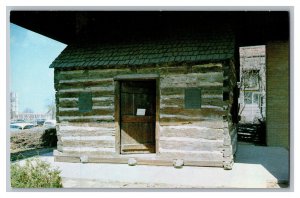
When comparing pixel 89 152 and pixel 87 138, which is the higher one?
pixel 87 138

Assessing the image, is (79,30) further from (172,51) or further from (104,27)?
(172,51)

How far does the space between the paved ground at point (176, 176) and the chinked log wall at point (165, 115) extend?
19.5 inches

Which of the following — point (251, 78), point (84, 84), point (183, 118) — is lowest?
point (183, 118)

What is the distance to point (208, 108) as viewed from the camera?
834 cm

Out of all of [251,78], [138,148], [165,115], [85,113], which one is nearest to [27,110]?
[85,113]

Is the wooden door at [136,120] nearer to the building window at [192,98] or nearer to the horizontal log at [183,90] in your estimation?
the horizontal log at [183,90]

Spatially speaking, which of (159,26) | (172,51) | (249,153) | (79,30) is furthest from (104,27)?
(249,153)

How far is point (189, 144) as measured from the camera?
27.7 ft

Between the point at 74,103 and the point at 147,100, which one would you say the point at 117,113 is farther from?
the point at 147,100

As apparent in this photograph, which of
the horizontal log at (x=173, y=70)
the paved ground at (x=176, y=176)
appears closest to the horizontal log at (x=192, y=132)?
the paved ground at (x=176, y=176)

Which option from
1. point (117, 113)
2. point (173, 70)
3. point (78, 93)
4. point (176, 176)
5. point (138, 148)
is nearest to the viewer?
point (176, 176)

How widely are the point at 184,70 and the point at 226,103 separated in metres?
1.43

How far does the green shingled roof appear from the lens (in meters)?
8.37

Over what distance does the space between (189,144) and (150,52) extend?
9.19 ft
